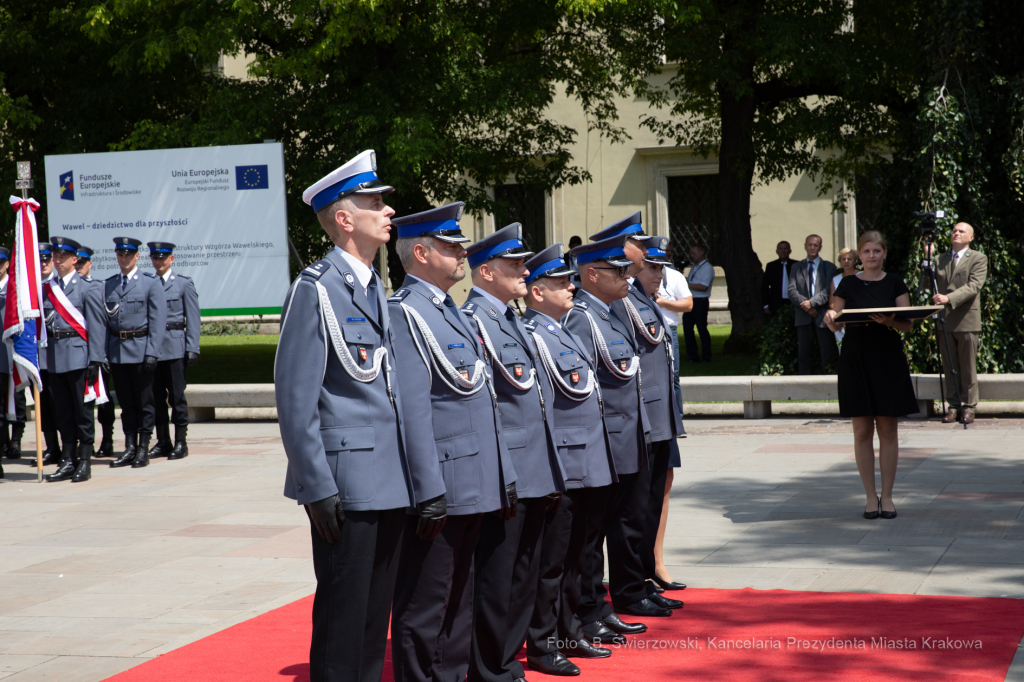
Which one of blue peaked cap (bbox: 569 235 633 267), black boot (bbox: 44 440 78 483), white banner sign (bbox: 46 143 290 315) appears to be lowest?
black boot (bbox: 44 440 78 483)

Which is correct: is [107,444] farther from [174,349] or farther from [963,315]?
[963,315]

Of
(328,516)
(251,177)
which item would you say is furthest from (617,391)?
(251,177)

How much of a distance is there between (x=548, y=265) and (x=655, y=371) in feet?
3.50

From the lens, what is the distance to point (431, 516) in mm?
3803

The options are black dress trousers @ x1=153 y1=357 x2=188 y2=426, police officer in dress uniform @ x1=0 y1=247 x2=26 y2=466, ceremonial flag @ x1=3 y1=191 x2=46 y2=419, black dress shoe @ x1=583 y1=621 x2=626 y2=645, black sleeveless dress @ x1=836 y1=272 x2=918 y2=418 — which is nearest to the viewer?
black dress shoe @ x1=583 y1=621 x2=626 y2=645

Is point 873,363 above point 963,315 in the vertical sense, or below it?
below

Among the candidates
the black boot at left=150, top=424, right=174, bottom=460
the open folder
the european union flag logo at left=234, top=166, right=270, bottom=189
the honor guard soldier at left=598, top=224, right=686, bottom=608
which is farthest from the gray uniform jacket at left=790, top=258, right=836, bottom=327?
the honor guard soldier at left=598, top=224, right=686, bottom=608

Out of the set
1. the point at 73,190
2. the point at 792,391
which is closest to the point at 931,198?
the point at 792,391

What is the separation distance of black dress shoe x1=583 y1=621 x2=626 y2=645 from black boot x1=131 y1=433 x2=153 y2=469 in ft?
23.2

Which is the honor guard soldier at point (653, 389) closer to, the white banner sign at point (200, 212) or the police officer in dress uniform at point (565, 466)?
the police officer in dress uniform at point (565, 466)

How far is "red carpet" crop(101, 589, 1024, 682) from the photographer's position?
15.0 feet

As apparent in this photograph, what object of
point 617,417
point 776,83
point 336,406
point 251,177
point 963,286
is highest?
point 776,83

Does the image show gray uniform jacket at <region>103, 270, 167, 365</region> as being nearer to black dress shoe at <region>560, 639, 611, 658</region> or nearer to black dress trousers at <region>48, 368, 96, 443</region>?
black dress trousers at <region>48, 368, 96, 443</region>

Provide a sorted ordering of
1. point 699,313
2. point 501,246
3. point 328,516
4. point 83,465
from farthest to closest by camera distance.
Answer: point 699,313
point 83,465
point 501,246
point 328,516
